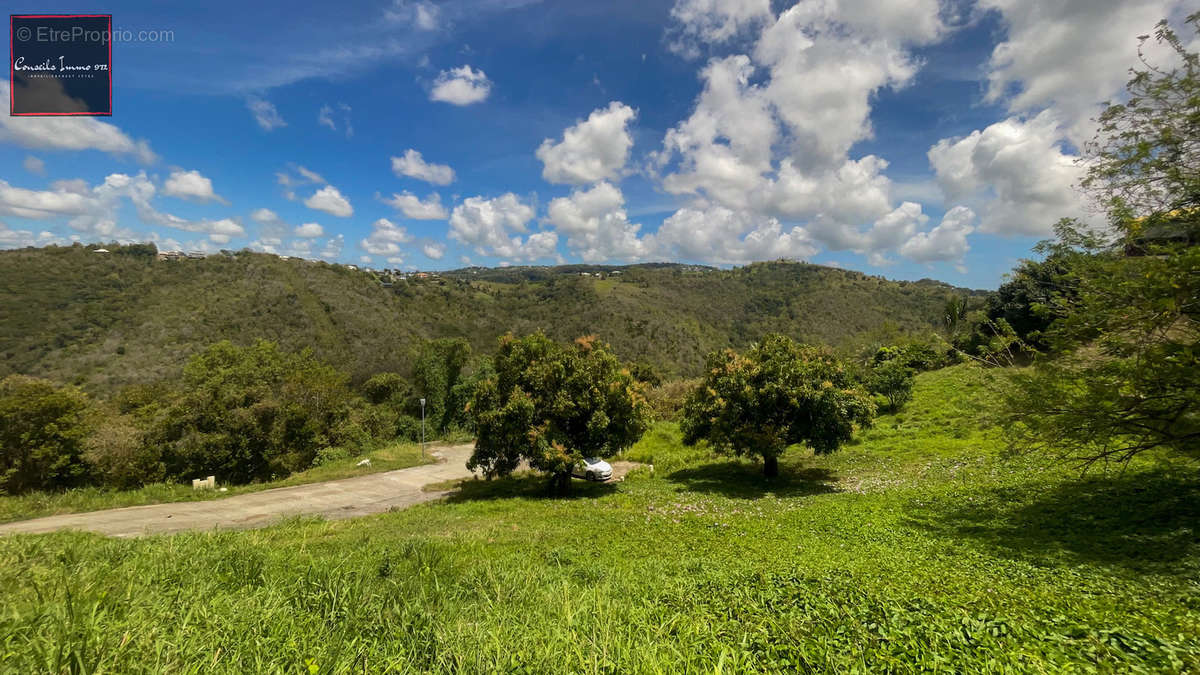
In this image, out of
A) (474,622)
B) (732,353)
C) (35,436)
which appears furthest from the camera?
(35,436)

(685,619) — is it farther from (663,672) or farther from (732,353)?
(732,353)

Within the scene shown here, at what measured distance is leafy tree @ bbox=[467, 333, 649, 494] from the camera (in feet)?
53.2

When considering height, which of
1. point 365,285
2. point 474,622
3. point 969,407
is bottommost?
point 474,622

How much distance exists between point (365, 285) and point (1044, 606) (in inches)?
4642

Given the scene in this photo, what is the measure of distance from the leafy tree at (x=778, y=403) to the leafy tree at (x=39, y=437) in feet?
93.8

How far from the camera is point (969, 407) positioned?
10.8 meters

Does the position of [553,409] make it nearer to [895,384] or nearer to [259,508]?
[259,508]

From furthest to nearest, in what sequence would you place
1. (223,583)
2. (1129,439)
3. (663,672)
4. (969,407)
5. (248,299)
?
1. (248,299)
2. (969,407)
3. (1129,439)
4. (223,583)
5. (663,672)

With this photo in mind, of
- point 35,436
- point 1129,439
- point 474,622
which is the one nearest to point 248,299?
point 35,436

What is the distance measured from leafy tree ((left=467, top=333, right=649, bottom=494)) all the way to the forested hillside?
3395 centimetres

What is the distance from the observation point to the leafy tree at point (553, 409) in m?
16.2

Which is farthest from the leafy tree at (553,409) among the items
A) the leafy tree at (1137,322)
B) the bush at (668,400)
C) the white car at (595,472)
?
the bush at (668,400)

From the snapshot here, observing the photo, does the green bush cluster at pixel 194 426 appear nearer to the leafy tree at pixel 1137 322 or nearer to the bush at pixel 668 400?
the bush at pixel 668 400

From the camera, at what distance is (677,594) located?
5570 millimetres
